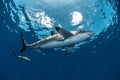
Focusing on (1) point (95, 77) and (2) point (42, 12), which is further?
(1) point (95, 77)

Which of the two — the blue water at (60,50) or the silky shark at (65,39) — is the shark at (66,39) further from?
the blue water at (60,50)

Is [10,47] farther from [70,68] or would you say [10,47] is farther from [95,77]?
[95,77]

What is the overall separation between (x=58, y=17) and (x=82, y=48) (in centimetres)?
606

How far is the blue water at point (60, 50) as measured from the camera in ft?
59.1

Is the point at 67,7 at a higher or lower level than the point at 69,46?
higher

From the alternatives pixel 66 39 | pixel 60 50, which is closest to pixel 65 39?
pixel 66 39

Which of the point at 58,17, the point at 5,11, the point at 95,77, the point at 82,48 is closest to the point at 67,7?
the point at 58,17

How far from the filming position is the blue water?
18.0 meters

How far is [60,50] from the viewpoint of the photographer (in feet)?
76.9

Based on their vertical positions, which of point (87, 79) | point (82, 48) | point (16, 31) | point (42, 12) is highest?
point (42, 12)

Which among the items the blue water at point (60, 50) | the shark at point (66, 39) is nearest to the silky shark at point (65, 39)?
the shark at point (66, 39)

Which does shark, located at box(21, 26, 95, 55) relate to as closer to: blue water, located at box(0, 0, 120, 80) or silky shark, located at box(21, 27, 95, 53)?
silky shark, located at box(21, 27, 95, 53)

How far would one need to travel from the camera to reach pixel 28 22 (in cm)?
1855

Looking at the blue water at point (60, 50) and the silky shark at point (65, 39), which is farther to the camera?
the blue water at point (60, 50)
